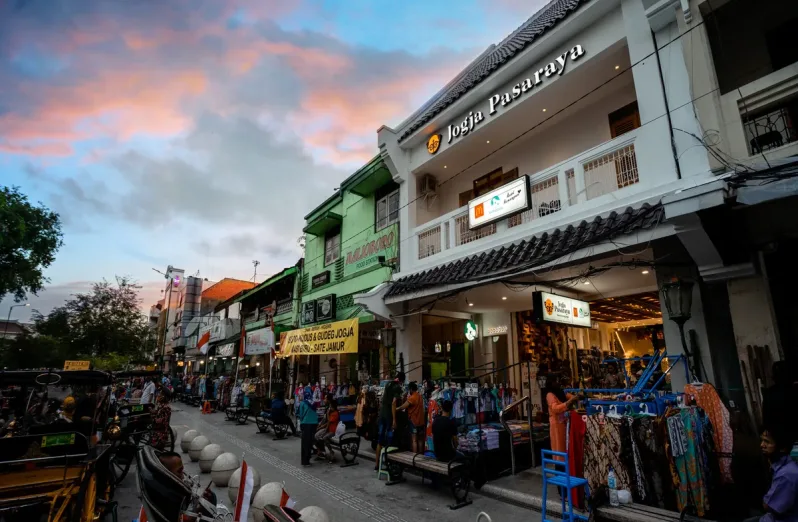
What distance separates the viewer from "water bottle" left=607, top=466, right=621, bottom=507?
217 inches

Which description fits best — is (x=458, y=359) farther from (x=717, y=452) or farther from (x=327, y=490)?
(x=717, y=452)

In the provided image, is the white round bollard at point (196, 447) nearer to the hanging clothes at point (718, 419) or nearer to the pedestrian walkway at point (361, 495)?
the pedestrian walkway at point (361, 495)

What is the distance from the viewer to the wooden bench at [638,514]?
4.99 metres

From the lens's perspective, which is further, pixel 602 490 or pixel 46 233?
pixel 46 233

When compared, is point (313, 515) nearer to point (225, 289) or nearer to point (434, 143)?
point (434, 143)

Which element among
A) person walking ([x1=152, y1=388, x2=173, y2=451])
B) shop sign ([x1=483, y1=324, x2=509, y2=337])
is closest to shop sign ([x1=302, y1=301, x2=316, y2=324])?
person walking ([x1=152, y1=388, x2=173, y2=451])

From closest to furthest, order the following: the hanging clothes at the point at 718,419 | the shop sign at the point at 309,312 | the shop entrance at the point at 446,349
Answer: the hanging clothes at the point at 718,419, the shop entrance at the point at 446,349, the shop sign at the point at 309,312

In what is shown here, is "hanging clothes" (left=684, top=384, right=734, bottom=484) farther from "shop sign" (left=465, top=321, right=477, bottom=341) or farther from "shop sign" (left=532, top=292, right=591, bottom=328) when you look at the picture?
"shop sign" (left=465, top=321, right=477, bottom=341)

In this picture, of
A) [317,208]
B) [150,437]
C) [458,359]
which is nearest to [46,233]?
[317,208]

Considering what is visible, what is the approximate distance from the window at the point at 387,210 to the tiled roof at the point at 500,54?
2557 mm

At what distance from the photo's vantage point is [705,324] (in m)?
6.73

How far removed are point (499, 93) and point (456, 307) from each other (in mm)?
6611

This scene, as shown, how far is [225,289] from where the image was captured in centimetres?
5588

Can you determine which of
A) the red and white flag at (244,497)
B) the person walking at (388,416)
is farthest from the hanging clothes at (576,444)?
the red and white flag at (244,497)
